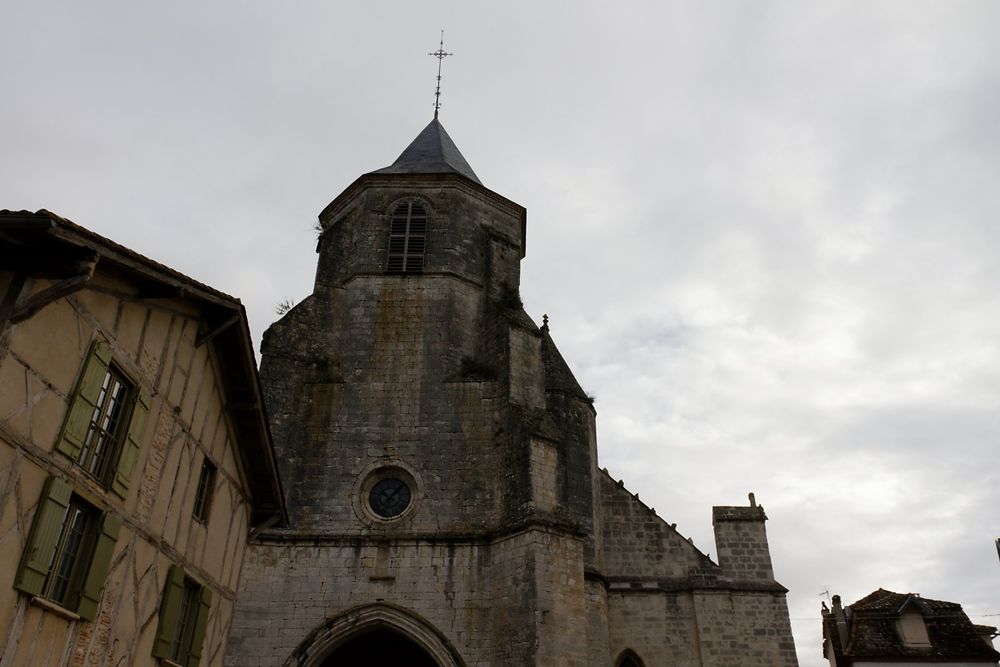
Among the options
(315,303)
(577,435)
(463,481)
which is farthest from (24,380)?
(577,435)

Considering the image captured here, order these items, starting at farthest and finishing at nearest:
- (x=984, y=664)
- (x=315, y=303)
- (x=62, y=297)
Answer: (x=984, y=664), (x=315, y=303), (x=62, y=297)

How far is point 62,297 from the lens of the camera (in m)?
5.43

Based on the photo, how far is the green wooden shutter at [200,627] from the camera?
768cm

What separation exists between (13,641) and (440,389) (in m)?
8.64

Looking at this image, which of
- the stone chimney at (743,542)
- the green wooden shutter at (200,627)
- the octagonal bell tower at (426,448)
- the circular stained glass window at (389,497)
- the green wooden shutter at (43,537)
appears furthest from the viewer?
the stone chimney at (743,542)

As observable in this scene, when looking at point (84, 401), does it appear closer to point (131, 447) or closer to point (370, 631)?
point (131, 447)

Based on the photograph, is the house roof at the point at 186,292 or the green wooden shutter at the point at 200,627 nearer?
the house roof at the point at 186,292

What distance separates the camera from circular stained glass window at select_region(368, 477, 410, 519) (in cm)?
1245

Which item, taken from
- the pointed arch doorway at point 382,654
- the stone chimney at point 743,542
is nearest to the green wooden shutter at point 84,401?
the pointed arch doorway at point 382,654

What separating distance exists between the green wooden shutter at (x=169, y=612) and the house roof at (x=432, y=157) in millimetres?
10302

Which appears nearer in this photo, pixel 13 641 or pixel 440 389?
pixel 13 641

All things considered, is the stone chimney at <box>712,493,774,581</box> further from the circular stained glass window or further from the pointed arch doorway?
the circular stained glass window

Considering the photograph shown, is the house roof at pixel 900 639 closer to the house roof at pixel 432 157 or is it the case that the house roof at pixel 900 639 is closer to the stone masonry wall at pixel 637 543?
the stone masonry wall at pixel 637 543

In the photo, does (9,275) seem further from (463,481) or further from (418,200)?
(418,200)
